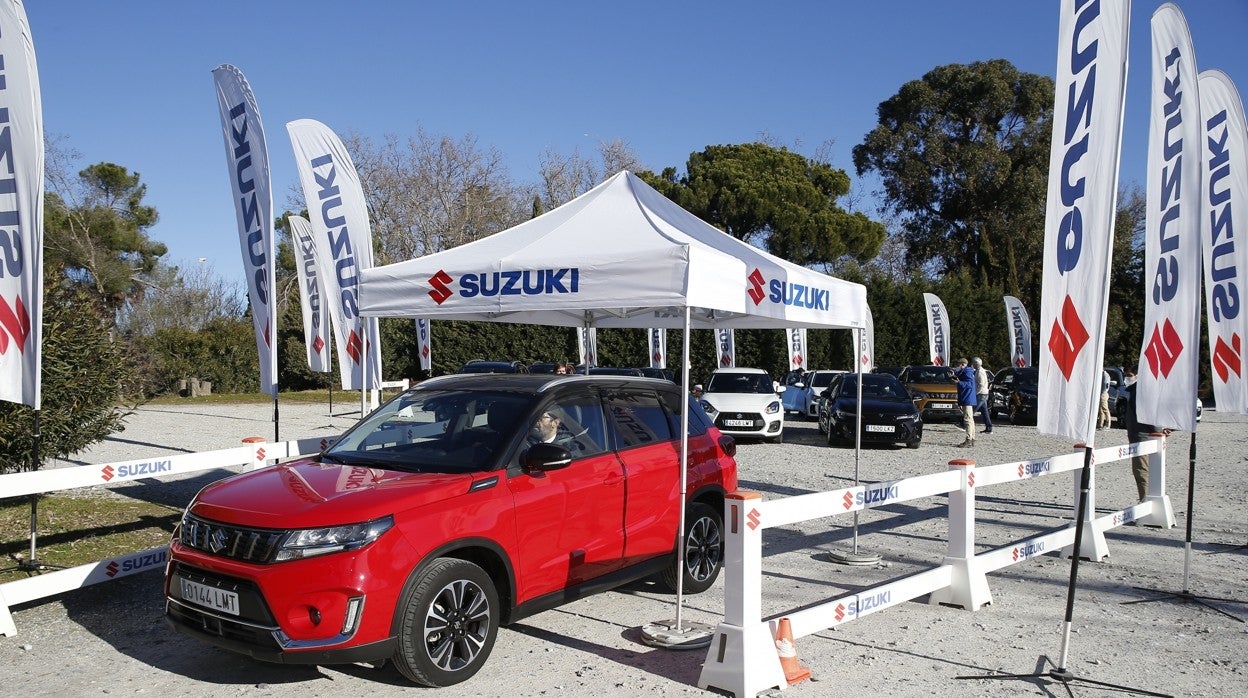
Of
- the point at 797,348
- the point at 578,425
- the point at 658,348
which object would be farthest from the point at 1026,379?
the point at 578,425

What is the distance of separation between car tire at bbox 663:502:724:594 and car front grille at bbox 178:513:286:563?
9.94 ft

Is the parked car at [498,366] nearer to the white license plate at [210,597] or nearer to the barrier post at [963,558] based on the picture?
the barrier post at [963,558]

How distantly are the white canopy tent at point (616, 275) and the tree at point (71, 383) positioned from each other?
3489 millimetres

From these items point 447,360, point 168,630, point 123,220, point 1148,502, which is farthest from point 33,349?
point 123,220

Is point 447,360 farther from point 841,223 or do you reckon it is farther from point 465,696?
point 465,696

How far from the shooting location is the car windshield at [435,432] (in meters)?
5.50

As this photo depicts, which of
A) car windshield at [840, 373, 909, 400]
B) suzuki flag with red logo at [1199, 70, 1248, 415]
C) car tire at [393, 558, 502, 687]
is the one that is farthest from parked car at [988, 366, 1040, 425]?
car tire at [393, 558, 502, 687]

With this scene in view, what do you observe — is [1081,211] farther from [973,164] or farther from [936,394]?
[973,164]

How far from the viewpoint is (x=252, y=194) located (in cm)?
928

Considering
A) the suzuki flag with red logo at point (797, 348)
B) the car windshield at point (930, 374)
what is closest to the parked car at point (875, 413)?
the car windshield at point (930, 374)

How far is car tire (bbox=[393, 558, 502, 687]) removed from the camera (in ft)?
15.4

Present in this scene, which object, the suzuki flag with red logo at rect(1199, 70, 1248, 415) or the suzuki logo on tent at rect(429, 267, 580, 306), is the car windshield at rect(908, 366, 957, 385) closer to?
the suzuki flag with red logo at rect(1199, 70, 1248, 415)

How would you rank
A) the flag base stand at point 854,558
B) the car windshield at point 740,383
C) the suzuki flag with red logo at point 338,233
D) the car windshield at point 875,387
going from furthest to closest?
1. the car windshield at point 740,383
2. the car windshield at point 875,387
3. the suzuki flag with red logo at point 338,233
4. the flag base stand at point 854,558

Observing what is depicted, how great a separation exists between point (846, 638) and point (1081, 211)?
10.3ft
